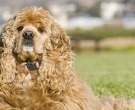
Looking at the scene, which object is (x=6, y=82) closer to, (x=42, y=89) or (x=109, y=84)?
(x=42, y=89)

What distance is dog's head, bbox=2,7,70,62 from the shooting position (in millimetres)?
7539

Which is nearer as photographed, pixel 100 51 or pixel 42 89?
pixel 42 89

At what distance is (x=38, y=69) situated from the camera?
7.81 m

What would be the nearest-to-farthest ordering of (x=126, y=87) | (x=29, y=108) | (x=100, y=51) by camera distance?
(x=29, y=108) → (x=126, y=87) → (x=100, y=51)

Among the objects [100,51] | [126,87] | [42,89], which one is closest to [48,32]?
[42,89]

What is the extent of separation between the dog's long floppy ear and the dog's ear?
0.55m

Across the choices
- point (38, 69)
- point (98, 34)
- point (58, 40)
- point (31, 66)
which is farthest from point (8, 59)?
point (98, 34)

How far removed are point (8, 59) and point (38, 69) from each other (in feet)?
1.42

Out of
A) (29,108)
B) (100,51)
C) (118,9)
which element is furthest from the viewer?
(118,9)

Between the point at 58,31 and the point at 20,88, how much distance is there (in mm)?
936

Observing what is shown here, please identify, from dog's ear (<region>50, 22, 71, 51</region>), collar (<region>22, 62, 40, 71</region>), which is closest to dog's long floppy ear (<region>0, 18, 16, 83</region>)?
collar (<region>22, 62, 40, 71</region>)

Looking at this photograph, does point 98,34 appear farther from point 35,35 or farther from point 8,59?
point 35,35

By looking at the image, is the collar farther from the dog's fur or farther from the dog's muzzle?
the dog's muzzle

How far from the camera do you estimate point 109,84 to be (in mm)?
13117
